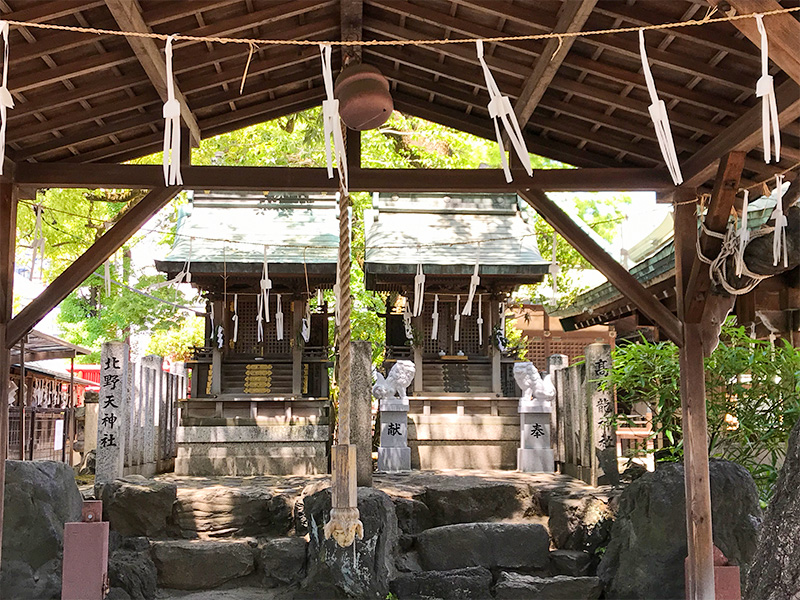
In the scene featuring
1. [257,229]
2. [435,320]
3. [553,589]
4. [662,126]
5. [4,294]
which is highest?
[257,229]

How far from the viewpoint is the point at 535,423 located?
11.5m

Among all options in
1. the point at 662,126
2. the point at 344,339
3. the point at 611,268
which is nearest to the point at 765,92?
the point at 662,126

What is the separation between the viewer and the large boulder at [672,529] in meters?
7.05

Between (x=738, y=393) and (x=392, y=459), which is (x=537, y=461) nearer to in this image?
(x=392, y=459)

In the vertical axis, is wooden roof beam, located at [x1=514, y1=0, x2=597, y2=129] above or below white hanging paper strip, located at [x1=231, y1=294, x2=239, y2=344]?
above

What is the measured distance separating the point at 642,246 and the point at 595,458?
6.32 metres

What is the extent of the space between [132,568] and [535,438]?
5.87 meters

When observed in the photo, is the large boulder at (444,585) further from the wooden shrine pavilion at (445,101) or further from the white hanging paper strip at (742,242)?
the white hanging paper strip at (742,242)

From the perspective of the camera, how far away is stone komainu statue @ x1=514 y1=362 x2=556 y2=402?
11406mm

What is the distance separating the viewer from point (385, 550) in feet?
26.0

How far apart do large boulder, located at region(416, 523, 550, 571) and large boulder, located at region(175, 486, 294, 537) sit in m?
1.72

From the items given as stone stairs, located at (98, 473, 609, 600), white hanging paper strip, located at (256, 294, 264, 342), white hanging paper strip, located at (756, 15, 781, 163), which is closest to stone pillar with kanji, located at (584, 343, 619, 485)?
stone stairs, located at (98, 473, 609, 600)

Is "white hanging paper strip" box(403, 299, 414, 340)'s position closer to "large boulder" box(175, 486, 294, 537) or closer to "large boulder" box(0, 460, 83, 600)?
"large boulder" box(175, 486, 294, 537)

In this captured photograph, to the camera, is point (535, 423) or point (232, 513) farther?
point (535, 423)
